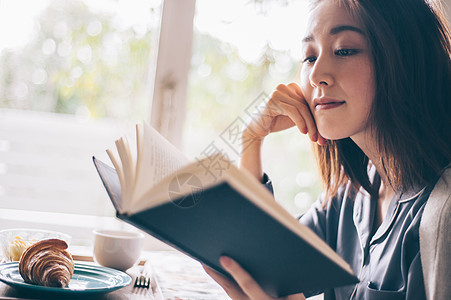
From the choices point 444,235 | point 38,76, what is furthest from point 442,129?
point 38,76

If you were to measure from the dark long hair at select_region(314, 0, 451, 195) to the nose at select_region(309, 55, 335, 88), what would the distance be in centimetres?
9

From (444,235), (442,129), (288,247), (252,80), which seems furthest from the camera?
(252,80)

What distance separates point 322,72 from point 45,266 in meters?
0.68

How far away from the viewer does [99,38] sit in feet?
5.24

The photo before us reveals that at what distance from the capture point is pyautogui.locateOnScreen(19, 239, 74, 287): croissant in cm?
82

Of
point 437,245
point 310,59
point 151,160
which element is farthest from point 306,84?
point 151,160

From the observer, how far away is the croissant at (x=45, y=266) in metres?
0.82

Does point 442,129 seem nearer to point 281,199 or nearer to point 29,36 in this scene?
point 281,199

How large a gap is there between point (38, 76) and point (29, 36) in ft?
0.45

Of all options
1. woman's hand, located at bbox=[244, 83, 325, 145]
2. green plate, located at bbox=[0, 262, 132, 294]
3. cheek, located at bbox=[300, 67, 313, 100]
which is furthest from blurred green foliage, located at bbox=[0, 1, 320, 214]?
green plate, located at bbox=[0, 262, 132, 294]

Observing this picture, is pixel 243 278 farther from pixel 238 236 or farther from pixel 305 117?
pixel 305 117

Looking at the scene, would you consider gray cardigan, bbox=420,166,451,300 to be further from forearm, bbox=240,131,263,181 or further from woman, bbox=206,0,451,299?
forearm, bbox=240,131,263,181

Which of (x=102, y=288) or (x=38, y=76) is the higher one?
(x=38, y=76)

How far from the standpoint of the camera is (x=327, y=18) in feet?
3.27
